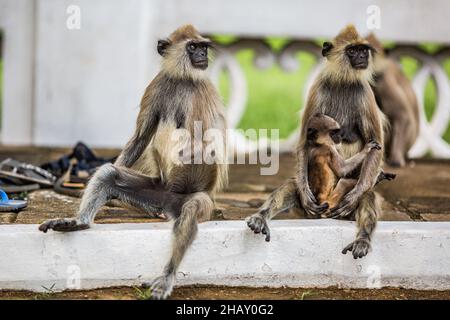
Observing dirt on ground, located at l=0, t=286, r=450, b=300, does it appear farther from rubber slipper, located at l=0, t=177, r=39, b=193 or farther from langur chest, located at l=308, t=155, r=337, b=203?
rubber slipper, located at l=0, t=177, r=39, b=193

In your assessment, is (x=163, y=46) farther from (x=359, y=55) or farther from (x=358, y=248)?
(x=358, y=248)

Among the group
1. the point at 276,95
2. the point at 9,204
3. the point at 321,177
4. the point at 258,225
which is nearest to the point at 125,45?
the point at 9,204

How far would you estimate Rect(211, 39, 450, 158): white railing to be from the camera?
843cm

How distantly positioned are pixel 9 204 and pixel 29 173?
87cm

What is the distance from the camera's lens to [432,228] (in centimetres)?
468

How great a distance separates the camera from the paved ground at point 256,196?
5129 mm

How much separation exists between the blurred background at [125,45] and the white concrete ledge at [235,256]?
347cm

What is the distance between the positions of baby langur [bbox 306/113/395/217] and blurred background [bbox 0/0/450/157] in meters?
3.06

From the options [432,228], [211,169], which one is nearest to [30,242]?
[211,169]

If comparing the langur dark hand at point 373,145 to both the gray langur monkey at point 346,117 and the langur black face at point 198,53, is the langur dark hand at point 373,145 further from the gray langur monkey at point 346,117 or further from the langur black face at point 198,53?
the langur black face at point 198,53

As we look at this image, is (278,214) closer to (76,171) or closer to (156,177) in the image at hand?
(156,177)

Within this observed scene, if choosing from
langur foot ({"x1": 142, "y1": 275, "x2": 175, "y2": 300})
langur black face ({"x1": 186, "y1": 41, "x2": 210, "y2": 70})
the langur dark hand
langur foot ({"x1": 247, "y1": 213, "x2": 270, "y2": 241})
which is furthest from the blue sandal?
the langur dark hand

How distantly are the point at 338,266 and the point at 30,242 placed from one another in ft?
5.47

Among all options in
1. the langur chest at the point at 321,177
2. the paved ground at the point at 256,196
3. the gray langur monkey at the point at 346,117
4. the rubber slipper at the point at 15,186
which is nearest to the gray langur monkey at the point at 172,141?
the paved ground at the point at 256,196
